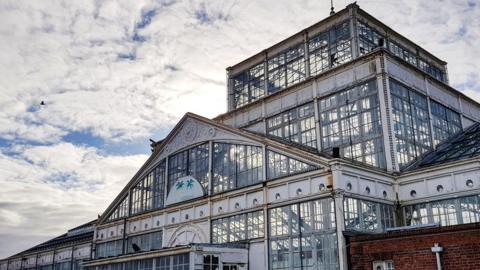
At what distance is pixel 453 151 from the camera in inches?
1206

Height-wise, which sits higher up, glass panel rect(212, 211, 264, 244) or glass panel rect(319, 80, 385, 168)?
glass panel rect(319, 80, 385, 168)

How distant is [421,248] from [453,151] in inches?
432

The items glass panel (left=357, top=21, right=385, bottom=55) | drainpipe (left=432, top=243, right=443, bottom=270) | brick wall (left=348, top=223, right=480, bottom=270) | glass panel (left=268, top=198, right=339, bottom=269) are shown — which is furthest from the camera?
glass panel (left=357, top=21, right=385, bottom=55)

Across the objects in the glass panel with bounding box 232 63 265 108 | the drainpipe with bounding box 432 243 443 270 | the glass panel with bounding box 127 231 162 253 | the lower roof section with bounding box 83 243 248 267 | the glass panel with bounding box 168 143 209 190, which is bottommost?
the drainpipe with bounding box 432 243 443 270

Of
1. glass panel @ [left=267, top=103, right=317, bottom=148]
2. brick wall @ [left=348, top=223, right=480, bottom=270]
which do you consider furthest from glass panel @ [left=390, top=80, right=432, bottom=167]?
brick wall @ [left=348, top=223, right=480, bottom=270]

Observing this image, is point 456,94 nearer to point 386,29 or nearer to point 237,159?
point 386,29

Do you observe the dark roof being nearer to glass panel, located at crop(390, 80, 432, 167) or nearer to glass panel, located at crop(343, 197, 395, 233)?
glass panel, located at crop(390, 80, 432, 167)

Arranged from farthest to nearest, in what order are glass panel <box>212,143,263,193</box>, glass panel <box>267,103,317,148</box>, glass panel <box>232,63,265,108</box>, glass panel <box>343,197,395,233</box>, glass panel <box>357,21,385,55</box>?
glass panel <box>232,63,265,108</box>, glass panel <box>357,21,385,55</box>, glass panel <box>267,103,317,148</box>, glass panel <box>212,143,263,193</box>, glass panel <box>343,197,395,233</box>

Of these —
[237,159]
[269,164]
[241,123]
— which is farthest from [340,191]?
[241,123]

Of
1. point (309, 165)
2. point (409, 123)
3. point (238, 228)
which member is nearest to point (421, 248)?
point (309, 165)

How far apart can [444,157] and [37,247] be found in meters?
47.9

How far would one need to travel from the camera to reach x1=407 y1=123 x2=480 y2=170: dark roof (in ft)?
94.8

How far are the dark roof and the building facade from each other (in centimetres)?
17

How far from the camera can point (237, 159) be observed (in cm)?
3516
